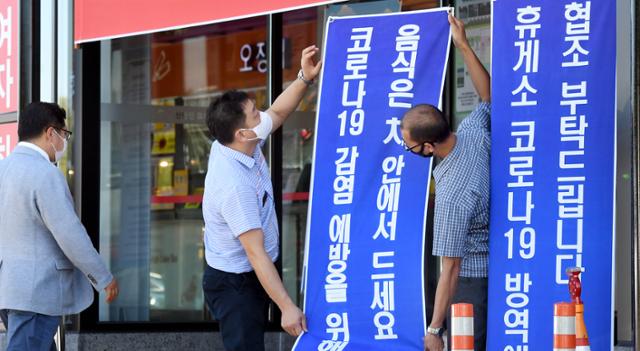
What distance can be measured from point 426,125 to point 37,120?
233 cm

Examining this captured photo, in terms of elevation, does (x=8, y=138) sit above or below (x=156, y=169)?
above

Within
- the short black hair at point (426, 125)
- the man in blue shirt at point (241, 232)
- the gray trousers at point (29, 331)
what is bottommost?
the gray trousers at point (29, 331)

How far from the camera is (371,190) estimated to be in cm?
602

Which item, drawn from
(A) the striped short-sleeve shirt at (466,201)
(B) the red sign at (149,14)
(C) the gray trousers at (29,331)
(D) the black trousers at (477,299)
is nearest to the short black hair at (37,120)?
(C) the gray trousers at (29,331)

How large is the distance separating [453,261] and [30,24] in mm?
4736

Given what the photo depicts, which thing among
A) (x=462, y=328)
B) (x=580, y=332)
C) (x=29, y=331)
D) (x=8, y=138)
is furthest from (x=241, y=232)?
(x=8, y=138)

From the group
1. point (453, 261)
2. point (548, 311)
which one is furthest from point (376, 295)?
point (548, 311)

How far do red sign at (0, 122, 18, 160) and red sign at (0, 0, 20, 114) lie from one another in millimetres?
135

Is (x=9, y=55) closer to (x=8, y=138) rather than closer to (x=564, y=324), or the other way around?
(x=8, y=138)

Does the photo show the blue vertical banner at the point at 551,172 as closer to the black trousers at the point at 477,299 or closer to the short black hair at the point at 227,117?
the black trousers at the point at 477,299

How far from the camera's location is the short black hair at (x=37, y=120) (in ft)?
20.8

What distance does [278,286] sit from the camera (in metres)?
5.62

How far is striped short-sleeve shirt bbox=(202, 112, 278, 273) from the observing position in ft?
18.7

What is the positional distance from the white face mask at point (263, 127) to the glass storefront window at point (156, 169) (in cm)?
343
